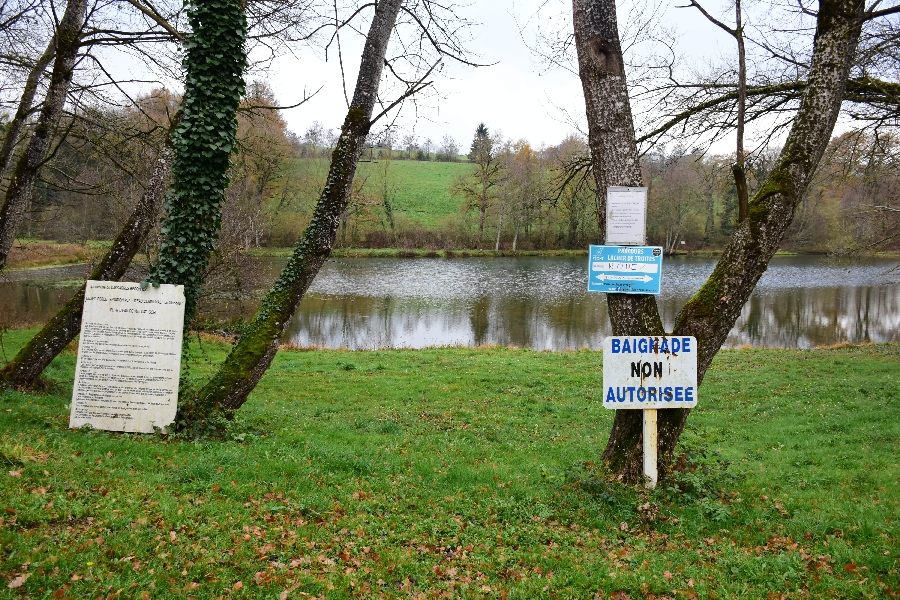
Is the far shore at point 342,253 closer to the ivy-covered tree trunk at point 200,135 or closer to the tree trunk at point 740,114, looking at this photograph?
the ivy-covered tree trunk at point 200,135

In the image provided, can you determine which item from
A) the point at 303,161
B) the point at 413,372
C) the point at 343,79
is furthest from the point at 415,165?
the point at 343,79

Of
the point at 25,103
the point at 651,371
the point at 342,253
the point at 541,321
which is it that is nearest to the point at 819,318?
the point at 541,321

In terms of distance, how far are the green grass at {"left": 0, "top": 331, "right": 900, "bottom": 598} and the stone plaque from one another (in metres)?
0.37

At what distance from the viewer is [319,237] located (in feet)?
22.3

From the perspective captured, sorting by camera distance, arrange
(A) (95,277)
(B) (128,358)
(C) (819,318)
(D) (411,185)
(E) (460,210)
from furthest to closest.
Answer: (D) (411,185)
(E) (460,210)
(C) (819,318)
(A) (95,277)
(B) (128,358)

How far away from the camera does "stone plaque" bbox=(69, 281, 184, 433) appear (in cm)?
604

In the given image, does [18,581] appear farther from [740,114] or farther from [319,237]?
[740,114]

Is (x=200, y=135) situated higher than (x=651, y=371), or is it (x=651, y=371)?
(x=200, y=135)

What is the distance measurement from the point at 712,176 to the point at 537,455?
631 centimetres

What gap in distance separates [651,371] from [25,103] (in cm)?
943

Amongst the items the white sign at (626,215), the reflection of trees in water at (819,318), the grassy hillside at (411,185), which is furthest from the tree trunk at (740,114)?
the grassy hillside at (411,185)

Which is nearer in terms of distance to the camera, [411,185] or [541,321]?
[541,321]

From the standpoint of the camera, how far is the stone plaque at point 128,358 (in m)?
6.04

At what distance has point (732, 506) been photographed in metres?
4.99
